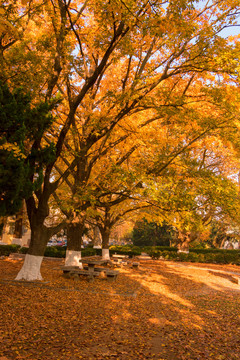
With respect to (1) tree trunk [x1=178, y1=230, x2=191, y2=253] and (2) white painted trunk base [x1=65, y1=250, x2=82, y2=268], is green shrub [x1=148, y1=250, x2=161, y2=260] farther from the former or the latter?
(2) white painted trunk base [x1=65, y1=250, x2=82, y2=268]

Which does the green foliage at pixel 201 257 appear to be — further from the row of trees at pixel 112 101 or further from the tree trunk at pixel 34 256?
the tree trunk at pixel 34 256

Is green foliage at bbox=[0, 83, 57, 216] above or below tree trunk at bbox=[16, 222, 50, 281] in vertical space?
above

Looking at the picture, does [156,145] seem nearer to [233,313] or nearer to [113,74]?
[113,74]

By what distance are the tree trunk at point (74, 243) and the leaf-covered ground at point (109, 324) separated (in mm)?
2540

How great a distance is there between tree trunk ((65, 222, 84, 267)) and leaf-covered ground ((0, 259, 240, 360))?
2540 mm

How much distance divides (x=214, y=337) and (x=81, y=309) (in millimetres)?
3026

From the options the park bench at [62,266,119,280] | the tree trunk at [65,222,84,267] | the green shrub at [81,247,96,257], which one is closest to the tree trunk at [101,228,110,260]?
the green shrub at [81,247,96,257]

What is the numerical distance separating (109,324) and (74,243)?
703cm

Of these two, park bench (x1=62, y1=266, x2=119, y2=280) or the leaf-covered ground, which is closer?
the leaf-covered ground

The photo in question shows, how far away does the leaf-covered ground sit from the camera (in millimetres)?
4656

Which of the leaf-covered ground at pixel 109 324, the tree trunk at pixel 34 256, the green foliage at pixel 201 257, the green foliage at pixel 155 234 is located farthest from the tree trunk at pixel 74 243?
the green foliage at pixel 155 234

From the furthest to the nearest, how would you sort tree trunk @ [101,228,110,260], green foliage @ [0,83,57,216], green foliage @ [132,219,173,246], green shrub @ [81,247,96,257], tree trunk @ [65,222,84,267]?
green foliage @ [132,219,173,246] → green shrub @ [81,247,96,257] → tree trunk @ [101,228,110,260] → tree trunk @ [65,222,84,267] → green foliage @ [0,83,57,216]

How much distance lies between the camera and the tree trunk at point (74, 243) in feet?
41.9

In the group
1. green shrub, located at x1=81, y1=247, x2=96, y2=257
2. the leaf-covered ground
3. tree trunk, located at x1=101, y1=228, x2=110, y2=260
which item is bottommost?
the leaf-covered ground
